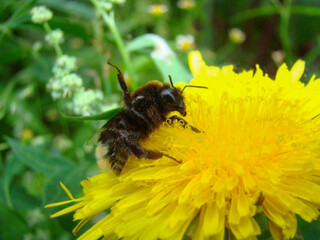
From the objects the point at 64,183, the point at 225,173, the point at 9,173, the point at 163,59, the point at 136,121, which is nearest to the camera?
the point at 225,173

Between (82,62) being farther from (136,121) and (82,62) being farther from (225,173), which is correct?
(225,173)

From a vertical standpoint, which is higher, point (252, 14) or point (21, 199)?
point (252, 14)

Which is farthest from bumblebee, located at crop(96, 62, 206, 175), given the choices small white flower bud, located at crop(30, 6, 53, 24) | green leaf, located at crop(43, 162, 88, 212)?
small white flower bud, located at crop(30, 6, 53, 24)

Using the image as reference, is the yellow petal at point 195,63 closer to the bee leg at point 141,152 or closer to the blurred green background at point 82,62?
the blurred green background at point 82,62

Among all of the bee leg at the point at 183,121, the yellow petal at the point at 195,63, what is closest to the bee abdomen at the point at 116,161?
the bee leg at the point at 183,121

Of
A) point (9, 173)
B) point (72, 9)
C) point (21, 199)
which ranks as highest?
point (72, 9)

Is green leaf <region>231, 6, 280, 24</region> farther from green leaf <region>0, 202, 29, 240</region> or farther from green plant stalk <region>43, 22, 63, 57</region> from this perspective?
green leaf <region>0, 202, 29, 240</region>

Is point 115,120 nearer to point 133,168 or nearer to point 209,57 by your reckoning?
point 133,168

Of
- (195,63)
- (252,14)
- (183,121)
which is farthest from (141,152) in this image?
(252,14)
